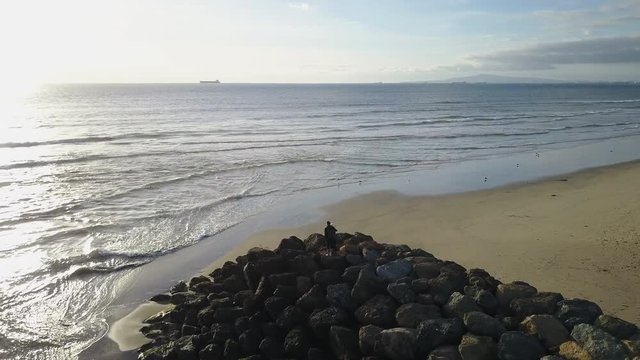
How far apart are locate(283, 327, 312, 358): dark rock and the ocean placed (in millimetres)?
3469

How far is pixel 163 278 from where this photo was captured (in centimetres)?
1064

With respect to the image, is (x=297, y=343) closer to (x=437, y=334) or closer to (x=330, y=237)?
(x=437, y=334)

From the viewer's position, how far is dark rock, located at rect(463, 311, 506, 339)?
6.34 m

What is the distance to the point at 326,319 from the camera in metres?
7.07

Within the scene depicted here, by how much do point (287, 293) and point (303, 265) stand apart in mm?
775

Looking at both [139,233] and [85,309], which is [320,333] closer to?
[85,309]

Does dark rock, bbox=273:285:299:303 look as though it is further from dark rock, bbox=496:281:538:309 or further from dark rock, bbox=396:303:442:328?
dark rock, bbox=496:281:538:309

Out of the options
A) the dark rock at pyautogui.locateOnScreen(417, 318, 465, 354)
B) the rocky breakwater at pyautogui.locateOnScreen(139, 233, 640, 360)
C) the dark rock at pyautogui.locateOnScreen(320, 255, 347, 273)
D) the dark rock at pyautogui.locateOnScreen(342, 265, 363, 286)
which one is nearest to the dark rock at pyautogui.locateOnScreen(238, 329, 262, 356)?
the rocky breakwater at pyautogui.locateOnScreen(139, 233, 640, 360)

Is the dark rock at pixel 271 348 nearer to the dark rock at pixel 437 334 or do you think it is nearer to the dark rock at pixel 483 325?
the dark rock at pixel 437 334

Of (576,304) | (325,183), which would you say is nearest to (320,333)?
(576,304)

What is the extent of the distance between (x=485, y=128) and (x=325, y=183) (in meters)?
25.9

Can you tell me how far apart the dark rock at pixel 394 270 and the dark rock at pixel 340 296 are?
2.13 feet

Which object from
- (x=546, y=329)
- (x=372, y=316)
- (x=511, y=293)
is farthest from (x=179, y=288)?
(x=546, y=329)

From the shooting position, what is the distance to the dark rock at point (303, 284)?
309 inches
